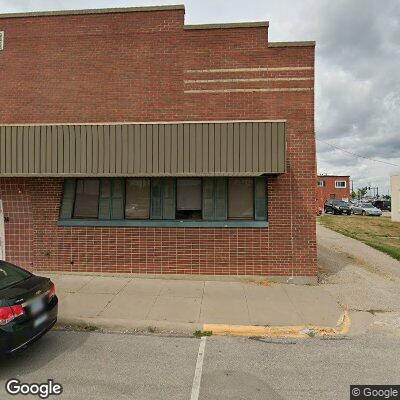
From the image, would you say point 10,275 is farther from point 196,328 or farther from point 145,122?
point 145,122

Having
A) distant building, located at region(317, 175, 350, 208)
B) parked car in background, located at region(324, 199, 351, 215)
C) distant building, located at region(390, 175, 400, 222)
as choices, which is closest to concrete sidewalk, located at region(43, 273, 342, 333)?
distant building, located at region(390, 175, 400, 222)

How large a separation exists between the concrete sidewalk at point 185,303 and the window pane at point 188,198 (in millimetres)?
1734

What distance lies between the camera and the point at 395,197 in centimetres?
2869

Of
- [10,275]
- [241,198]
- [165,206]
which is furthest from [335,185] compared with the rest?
[10,275]

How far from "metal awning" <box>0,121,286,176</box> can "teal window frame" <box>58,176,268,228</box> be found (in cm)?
102

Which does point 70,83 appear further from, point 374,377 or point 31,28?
point 374,377

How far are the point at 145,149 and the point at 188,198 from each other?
1818mm

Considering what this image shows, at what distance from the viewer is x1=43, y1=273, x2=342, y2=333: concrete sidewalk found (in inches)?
221

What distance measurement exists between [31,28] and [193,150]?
19.0 feet

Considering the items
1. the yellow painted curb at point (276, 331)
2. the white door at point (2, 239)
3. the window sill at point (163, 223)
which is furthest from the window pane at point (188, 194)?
the white door at point (2, 239)

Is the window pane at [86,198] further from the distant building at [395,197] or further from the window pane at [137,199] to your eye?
the distant building at [395,197]

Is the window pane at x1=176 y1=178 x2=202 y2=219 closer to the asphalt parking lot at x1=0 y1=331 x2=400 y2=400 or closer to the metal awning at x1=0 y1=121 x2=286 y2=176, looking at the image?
the metal awning at x1=0 y1=121 x2=286 y2=176

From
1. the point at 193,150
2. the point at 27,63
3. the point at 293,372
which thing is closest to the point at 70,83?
the point at 27,63

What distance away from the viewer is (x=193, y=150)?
727cm
